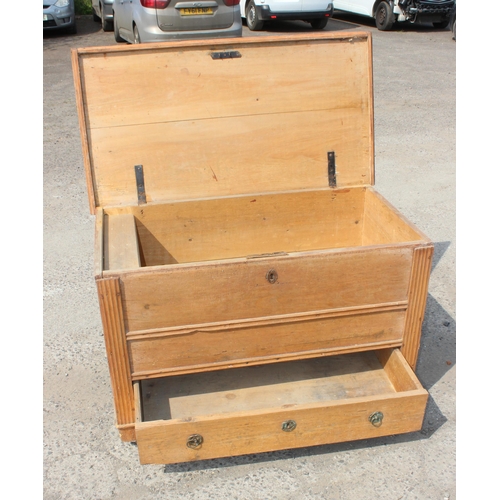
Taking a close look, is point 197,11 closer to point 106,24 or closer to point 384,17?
point 106,24

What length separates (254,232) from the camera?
9.37 ft

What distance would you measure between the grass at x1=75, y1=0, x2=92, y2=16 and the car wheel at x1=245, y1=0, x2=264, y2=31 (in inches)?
190

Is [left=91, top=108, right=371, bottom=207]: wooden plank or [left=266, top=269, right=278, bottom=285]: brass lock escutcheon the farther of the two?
[left=91, top=108, right=371, bottom=207]: wooden plank

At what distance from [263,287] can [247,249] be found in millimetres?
893

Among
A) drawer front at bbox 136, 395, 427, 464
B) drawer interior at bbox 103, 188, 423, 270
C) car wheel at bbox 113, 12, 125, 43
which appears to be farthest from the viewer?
car wheel at bbox 113, 12, 125, 43

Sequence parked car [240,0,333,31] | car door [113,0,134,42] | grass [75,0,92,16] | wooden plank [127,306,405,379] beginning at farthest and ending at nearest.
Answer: grass [75,0,92,16], parked car [240,0,333,31], car door [113,0,134,42], wooden plank [127,306,405,379]

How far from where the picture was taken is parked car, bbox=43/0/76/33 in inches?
425

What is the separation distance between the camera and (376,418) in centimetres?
199

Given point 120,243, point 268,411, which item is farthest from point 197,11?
point 268,411

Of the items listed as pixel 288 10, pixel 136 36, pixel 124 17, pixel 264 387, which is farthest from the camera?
pixel 288 10

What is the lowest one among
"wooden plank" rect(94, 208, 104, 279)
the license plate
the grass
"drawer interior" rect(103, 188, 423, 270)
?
"drawer interior" rect(103, 188, 423, 270)

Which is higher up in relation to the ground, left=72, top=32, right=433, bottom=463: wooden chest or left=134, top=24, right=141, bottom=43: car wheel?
left=134, top=24, right=141, bottom=43: car wheel

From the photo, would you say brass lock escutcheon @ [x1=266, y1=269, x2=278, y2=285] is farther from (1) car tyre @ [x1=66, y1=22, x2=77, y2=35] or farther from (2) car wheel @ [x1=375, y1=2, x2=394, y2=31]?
(1) car tyre @ [x1=66, y1=22, x2=77, y2=35]

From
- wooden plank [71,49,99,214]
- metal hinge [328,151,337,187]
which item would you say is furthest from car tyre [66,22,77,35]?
metal hinge [328,151,337,187]
